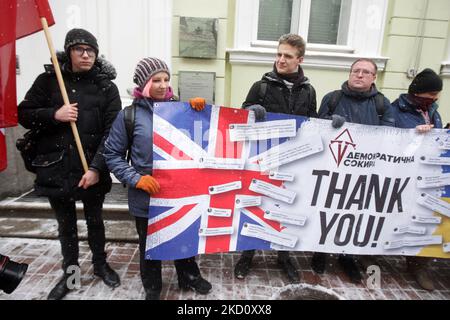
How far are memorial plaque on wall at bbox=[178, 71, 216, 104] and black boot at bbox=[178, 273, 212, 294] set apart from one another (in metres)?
2.59

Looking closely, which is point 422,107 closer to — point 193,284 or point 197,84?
point 193,284

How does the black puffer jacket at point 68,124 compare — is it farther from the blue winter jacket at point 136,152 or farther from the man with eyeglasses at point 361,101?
the man with eyeglasses at point 361,101

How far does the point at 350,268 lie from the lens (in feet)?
10.7

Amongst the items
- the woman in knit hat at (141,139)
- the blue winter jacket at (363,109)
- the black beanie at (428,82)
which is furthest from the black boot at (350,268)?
the woman in knit hat at (141,139)

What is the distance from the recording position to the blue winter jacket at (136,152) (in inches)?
91.8

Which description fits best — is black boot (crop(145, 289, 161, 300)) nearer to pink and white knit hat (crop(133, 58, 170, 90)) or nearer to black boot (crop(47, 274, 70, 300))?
black boot (crop(47, 274, 70, 300))

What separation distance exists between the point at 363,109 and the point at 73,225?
A: 9.02 ft

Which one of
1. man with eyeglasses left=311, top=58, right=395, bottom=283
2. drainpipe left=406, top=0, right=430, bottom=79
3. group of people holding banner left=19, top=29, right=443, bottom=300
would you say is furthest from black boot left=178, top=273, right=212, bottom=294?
drainpipe left=406, top=0, right=430, bottom=79

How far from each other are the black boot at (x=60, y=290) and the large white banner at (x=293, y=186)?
924 mm

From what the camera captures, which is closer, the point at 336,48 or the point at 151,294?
the point at 151,294

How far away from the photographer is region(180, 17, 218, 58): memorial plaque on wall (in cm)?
439

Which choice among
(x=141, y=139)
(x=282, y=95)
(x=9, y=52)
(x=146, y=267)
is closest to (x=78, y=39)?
(x=9, y=52)

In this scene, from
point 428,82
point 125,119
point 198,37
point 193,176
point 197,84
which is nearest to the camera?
point 125,119
